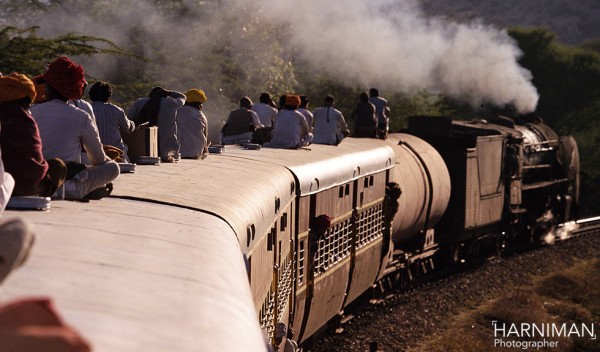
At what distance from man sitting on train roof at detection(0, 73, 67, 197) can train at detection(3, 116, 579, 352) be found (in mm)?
234

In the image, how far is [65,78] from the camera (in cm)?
626

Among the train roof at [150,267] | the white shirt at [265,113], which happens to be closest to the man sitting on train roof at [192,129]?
the train roof at [150,267]

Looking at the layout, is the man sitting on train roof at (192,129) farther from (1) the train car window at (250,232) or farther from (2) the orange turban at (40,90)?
(1) the train car window at (250,232)

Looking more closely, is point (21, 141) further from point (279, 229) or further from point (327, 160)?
point (327, 160)

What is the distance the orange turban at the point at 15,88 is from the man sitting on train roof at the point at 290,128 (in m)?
9.29

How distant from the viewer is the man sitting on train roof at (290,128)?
14.8m

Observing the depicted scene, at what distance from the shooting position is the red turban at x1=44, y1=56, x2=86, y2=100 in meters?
6.20

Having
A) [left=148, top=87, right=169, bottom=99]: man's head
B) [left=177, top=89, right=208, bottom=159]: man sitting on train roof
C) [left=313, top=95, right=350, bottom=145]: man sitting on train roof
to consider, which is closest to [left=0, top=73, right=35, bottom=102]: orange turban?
[left=177, top=89, right=208, bottom=159]: man sitting on train roof

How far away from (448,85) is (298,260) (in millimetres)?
29616

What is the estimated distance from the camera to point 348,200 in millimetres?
13656

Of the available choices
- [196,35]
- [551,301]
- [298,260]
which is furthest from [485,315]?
[196,35]

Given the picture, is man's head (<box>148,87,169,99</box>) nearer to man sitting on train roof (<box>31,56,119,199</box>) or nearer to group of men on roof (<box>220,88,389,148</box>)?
group of men on roof (<box>220,88,389,148</box>)

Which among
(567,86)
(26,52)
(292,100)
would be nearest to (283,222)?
(292,100)

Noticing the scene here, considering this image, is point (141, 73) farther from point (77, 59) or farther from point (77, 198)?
point (77, 198)
